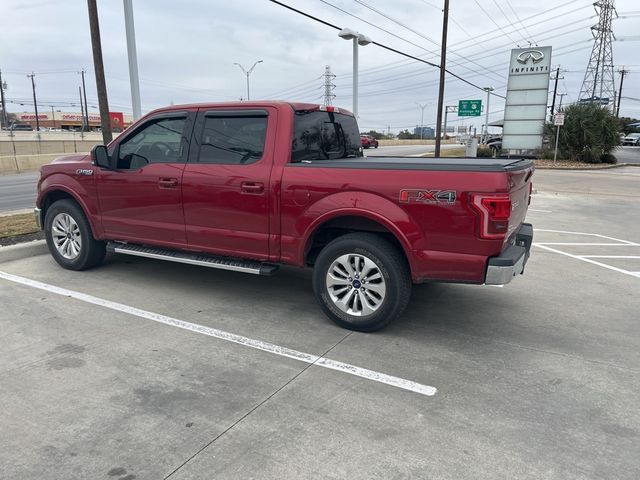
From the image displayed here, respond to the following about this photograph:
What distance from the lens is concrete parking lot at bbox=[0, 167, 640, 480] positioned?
2686mm

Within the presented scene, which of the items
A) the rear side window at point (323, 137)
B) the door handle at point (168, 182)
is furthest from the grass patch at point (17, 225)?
the rear side window at point (323, 137)

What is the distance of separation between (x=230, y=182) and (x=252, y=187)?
10.1 inches

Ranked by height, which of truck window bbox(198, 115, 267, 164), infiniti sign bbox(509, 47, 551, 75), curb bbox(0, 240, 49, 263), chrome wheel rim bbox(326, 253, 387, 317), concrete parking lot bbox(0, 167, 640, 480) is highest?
infiniti sign bbox(509, 47, 551, 75)

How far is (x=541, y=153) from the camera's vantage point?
30.4 metres

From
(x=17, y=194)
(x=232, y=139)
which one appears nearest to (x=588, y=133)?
(x=17, y=194)

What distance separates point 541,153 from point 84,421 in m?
31.8

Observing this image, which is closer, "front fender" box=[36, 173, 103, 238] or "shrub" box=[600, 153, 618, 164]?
"front fender" box=[36, 173, 103, 238]

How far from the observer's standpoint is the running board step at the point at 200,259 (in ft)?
15.7

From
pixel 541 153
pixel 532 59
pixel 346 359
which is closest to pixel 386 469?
pixel 346 359

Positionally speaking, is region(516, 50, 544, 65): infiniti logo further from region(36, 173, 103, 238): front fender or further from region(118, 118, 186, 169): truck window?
region(36, 173, 103, 238): front fender

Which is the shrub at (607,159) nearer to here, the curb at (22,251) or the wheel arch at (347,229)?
the wheel arch at (347,229)

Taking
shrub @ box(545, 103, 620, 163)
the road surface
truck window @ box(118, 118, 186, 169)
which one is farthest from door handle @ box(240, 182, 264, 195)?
shrub @ box(545, 103, 620, 163)

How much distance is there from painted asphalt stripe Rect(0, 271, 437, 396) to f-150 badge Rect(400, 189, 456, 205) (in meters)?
1.36

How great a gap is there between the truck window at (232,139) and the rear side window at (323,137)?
336mm
